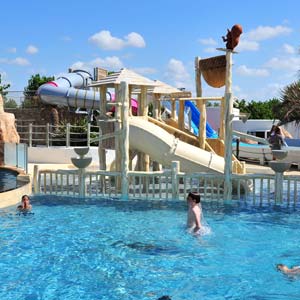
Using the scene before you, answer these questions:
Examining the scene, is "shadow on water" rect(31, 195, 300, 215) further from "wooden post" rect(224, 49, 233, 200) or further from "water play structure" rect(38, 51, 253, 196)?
"water play structure" rect(38, 51, 253, 196)

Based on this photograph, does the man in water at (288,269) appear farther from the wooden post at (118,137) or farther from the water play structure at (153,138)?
the wooden post at (118,137)

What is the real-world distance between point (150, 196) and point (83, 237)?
3.74 m

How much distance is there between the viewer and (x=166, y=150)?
12.2m

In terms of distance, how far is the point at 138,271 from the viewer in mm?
6312

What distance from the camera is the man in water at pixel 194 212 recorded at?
26.9 ft

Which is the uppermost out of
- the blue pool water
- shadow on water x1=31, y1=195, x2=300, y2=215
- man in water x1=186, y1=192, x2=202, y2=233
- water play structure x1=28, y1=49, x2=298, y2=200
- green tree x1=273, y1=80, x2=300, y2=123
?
green tree x1=273, y1=80, x2=300, y2=123

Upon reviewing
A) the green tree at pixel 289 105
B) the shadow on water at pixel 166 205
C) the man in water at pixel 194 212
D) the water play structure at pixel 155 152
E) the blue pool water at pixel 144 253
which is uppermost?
the green tree at pixel 289 105

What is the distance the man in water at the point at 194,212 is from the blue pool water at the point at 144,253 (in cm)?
27

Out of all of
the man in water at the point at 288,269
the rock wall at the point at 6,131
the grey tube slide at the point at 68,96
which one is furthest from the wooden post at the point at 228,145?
the grey tube slide at the point at 68,96

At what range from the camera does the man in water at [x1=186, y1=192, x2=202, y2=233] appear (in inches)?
323

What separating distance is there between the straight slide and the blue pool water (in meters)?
1.65

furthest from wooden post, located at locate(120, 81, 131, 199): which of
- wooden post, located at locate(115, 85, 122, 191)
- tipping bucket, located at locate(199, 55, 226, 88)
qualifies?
tipping bucket, located at locate(199, 55, 226, 88)

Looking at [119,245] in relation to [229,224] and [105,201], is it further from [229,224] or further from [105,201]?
[105,201]

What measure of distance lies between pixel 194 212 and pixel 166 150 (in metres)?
4.03
